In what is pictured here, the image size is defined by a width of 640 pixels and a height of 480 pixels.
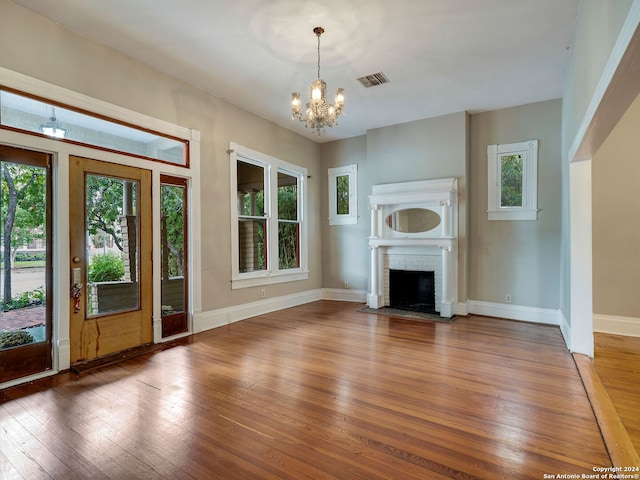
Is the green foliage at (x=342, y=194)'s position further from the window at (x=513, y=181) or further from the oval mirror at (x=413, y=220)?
the window at (x=513, y=181)

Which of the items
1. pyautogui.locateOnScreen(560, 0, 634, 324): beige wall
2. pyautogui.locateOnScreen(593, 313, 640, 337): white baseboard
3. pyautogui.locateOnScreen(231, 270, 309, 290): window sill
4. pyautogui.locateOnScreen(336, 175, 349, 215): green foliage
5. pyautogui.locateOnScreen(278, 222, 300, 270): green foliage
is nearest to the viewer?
pyautogui.locateOnScreen(560, 0, 634, 324): beige wall

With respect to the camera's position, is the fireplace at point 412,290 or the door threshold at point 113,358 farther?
the fireplace at point 412,290

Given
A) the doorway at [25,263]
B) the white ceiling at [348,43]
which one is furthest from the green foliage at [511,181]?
the doorway at [25,263]

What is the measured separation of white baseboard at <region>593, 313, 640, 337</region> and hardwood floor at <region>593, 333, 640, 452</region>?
0.47ft

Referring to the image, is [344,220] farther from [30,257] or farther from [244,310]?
[30,257]

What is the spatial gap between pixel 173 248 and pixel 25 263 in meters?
1.51

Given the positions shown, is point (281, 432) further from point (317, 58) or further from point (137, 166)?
point (317, 58)

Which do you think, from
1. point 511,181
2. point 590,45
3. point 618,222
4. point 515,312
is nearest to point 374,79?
point 590,45

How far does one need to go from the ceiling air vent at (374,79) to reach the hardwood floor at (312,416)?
3368 mm

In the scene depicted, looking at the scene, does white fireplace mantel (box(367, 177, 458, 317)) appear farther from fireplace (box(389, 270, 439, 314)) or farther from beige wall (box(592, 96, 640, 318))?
beige wall (box(592, 96, 640, 318))

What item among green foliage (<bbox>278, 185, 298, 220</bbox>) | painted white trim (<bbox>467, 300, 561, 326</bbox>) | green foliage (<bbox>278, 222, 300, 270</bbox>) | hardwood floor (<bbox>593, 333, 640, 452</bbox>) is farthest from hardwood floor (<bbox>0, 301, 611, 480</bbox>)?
green foliage (<bbox>278, 185, 298, 220</bbox>)

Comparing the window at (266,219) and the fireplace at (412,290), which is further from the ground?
the window at (266,219)

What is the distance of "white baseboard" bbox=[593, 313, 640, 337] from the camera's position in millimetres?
4180

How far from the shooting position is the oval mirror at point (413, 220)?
571 centimetres
